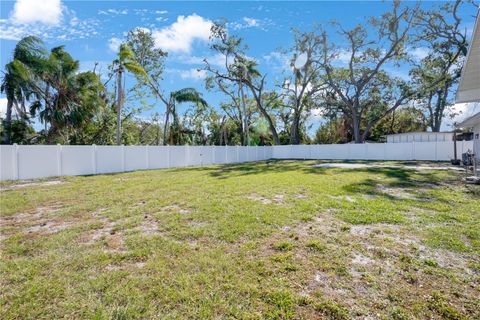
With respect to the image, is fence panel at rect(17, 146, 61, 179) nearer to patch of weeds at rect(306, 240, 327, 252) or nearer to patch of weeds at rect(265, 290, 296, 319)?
patch of weeds at rect(306, 240, 327, 252)

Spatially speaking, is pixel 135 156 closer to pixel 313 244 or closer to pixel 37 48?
pixel 37 48

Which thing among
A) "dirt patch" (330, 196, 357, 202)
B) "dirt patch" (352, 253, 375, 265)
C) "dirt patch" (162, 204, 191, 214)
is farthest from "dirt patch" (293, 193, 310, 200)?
"dirt patch" (352, 253, 375, 265)

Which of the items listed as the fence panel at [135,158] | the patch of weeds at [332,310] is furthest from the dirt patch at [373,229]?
the fence panel at [135,158]

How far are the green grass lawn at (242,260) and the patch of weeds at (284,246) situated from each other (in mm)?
16

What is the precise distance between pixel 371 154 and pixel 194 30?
1820 centimetres

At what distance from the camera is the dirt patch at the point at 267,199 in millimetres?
5787

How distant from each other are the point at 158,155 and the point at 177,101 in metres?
7.38

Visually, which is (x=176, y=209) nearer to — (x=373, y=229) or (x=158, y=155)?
(x=373, y=229)

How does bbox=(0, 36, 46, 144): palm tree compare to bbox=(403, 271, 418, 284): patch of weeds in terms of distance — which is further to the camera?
bbox=(0, 36, 46, 144): palm tree

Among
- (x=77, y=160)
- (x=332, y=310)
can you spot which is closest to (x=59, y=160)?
(x=77, y=160)

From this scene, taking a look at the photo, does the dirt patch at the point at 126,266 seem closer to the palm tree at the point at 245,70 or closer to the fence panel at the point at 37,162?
the fence panel at the point at 37,162

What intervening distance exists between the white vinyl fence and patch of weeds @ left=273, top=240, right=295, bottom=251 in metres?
10.5

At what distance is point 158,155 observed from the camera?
Result: 602 inches

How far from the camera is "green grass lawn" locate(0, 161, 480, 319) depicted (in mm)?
2174
